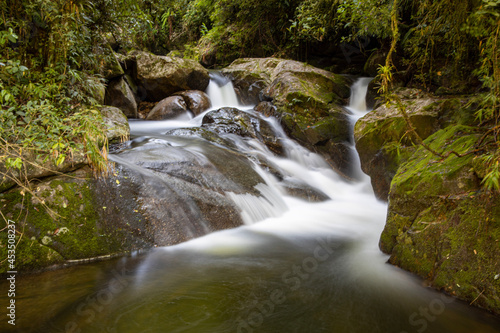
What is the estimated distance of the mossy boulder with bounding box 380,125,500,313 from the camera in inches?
100

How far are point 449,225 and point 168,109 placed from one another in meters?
9.15

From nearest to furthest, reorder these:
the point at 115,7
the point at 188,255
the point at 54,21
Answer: the point at 188,255, the point at 54,21, the point at 115,7

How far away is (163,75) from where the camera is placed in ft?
35.0

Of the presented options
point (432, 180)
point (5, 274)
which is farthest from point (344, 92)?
point (5, 274)

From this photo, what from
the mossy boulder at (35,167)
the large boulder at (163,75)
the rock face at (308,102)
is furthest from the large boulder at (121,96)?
the mossy boulder at (35,167)

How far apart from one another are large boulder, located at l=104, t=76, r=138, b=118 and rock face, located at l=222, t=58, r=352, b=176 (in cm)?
417

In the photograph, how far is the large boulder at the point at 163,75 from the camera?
1066 centimetres

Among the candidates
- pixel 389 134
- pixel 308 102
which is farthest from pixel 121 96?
pixel 389 134

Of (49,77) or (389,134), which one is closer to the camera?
(49,77)

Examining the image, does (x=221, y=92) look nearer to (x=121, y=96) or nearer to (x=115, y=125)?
(x=121, y=96)

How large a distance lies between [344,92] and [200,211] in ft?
23.3

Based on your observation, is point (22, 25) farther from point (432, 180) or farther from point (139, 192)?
point (432, 180)

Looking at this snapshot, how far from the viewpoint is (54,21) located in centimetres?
445

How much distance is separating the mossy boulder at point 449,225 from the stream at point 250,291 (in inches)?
7.1
